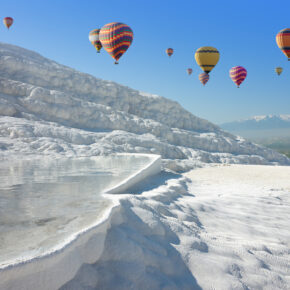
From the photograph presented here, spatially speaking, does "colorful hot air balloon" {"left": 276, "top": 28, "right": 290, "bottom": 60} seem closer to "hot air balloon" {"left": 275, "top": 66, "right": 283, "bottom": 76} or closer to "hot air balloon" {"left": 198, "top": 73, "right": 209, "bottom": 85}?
"hot air balloon" {"left": 198, "top": 73, "right": 209, "bottom": 85}

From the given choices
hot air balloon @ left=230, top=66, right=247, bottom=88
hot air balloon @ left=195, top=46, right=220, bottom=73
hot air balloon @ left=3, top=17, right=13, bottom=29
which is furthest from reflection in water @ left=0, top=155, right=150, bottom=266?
hot air balloon @ left=3, top=17, right=13, bottom=29

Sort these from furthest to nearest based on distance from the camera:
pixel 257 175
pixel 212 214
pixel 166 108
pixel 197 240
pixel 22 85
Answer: pixel 166 108 → pixel 22 85 → pixel 257 175 → pixel 212 214 → pixel 197 240

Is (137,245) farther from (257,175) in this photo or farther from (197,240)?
(257,175)

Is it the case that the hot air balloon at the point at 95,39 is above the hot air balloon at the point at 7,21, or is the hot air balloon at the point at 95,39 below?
below

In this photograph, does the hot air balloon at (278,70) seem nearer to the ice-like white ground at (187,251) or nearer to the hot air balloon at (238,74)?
the hot air balloon at (238,74)

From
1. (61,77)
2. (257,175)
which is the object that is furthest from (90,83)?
(257,175)

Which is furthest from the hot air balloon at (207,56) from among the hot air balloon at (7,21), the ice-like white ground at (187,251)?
the hot air balloon at (7,21)

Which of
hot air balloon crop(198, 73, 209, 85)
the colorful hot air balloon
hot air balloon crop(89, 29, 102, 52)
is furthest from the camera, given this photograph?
hot air balloon crop(198, 73, 209, 85)
